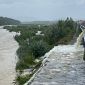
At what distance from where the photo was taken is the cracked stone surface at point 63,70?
467 inches

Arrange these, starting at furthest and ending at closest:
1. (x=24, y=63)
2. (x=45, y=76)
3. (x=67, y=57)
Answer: (x=24, y=63) → (x=67, y=57) → (x=45, y=76)

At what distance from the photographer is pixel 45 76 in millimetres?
12664

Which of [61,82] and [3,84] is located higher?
[61,82]

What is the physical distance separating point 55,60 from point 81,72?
3023 mm

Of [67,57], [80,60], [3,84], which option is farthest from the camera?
Result: [3,84]

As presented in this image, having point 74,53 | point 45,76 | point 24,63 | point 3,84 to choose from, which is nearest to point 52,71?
point 45,76

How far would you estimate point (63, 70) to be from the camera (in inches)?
541

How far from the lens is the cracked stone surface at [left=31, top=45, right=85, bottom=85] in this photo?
1185 centimetres

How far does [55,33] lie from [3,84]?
35.4 feet

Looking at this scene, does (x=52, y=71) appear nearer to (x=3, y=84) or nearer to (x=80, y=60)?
(x=80, y=60)

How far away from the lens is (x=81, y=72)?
13.2 m

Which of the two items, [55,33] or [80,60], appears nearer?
[80,60]

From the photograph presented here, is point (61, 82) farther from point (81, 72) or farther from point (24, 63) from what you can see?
point (24, 63)

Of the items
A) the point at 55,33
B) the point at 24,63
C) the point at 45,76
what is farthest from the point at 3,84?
the point at 55,33
